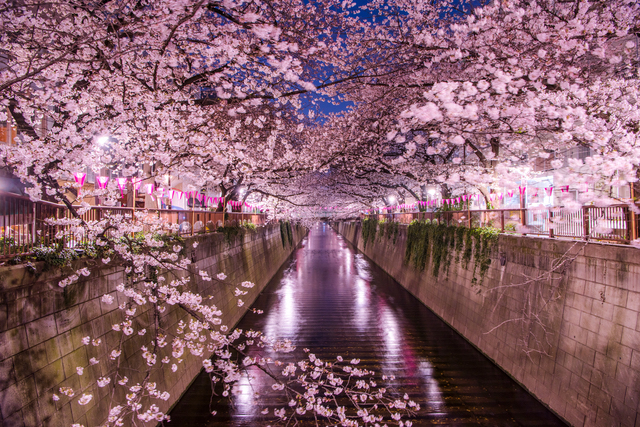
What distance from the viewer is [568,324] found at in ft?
21.4

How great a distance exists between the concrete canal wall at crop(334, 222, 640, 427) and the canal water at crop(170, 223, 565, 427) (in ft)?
2.28

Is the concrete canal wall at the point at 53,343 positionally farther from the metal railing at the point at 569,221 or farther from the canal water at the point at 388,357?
the metal railing at the point at 569,221

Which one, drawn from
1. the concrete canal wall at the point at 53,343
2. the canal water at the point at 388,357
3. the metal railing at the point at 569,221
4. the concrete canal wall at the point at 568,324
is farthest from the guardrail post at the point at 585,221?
the concrete canal wall at the point at 53,343

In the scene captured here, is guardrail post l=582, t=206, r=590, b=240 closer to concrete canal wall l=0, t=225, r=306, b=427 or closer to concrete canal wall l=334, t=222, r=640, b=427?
concrete canal wall l=334, t=222, r=640, b=427

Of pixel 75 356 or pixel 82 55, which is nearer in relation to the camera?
pixel 75 356

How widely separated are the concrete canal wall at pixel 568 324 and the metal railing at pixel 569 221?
0.95 feet

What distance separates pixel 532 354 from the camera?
7438 millimetres

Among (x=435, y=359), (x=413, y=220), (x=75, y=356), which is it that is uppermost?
(x=413, y=220)

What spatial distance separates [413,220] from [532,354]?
36.6 feet

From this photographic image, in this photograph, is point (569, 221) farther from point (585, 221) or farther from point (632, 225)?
point (632, 225)

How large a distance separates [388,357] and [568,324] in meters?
4.79

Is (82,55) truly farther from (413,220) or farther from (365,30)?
(413,220)

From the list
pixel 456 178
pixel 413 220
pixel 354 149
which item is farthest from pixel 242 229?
pixel 456 178

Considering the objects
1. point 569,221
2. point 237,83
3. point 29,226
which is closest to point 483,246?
point 569,221
